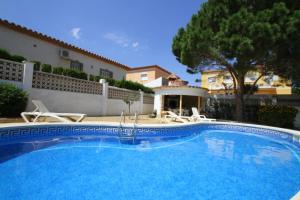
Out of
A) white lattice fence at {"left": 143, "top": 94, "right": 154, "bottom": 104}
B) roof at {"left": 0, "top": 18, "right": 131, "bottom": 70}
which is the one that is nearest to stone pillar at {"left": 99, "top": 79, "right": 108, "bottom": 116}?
roof at {"left": 0, "top": 18, "right": 131, "bottom": 70}

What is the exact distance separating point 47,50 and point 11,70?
18.4 feet

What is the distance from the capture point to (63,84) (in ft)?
45.0

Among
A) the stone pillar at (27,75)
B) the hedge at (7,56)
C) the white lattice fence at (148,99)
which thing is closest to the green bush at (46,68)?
the stone pillar at (27,75)

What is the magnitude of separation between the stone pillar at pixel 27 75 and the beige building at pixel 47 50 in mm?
3540

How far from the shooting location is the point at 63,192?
354cm

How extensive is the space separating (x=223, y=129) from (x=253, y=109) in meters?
9.79

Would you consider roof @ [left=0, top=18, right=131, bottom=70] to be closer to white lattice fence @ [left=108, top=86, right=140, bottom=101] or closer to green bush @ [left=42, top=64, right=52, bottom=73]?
green bush @ [left=42, top=64, right=52, bottom=73]

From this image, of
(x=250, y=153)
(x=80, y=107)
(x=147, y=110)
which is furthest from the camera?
(x=147, y=110)

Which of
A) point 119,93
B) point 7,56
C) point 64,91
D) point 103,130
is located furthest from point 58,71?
point 103,130

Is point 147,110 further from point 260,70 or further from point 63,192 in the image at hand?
point 63,192

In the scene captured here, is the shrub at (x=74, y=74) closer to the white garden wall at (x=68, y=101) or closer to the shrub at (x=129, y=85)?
the white garden wall at (x=68, y=101)

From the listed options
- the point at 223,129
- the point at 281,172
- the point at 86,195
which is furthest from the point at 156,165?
the point at 223,129

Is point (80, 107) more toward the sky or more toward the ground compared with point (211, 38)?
more toward the ground

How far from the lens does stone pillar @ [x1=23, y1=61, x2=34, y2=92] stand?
1124cm
